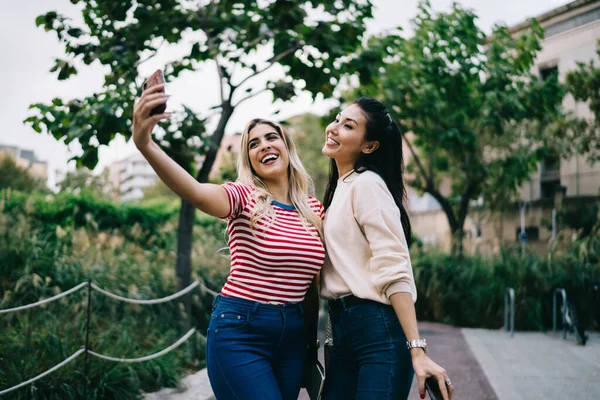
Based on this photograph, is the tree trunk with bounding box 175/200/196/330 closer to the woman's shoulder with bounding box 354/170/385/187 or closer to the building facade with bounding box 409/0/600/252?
the woman's shoulder with bounding box 354/170/385/187

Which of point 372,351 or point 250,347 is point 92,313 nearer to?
point 250,347

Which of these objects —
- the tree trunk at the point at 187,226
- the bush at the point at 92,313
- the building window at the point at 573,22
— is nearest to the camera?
the bush at the point at 92,313

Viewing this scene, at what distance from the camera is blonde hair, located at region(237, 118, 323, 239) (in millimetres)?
2738

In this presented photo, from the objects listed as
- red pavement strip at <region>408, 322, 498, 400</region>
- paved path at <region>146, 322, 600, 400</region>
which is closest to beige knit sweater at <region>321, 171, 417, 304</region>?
paved path at <region>146, 322, 600, 400</region>

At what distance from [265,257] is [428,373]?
0.85 meters

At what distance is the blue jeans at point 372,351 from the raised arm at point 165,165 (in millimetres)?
714

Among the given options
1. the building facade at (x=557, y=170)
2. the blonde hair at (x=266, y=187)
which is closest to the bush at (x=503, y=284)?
the building facade at (x=557, y=170)

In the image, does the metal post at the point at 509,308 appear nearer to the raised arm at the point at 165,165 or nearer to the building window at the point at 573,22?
the raised arm at the point at 165,165

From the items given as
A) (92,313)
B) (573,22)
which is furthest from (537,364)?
(573,22)

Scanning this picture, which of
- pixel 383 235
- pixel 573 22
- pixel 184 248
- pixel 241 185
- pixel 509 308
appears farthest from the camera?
pixel 573 22

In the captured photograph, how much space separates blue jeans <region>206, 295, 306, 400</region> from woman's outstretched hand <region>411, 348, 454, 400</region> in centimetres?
61

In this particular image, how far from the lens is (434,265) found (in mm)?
13586

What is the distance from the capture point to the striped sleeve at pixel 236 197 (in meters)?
2.59

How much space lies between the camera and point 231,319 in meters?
2.61
